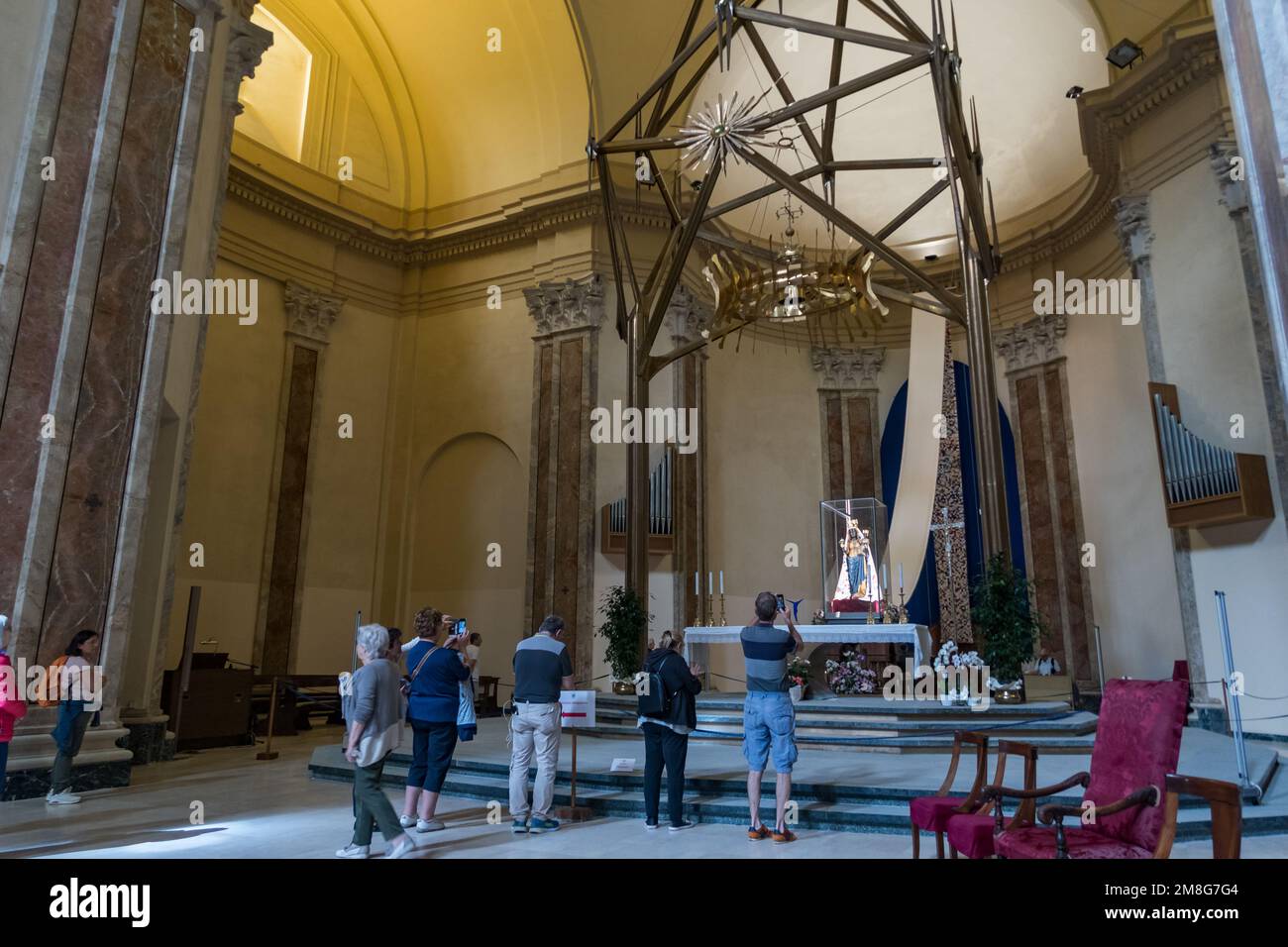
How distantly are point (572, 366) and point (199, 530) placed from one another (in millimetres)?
5841

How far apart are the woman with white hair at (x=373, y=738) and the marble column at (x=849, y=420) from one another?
11977 mm

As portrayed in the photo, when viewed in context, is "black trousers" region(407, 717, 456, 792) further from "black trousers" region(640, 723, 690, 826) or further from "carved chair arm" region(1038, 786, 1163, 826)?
"carved chair arm" region(1038, 786, 1163, 826)

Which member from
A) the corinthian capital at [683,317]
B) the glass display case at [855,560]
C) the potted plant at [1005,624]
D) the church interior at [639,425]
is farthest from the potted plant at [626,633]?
the corinthian capital at [683,317]

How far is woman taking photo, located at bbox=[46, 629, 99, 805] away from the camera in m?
5.83

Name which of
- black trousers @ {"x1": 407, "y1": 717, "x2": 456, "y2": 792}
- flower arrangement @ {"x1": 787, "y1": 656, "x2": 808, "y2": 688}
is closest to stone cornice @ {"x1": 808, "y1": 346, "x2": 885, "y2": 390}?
flower arrangement @ {"x1": 787, "y1": 656, "x2": 808, "y2": 688}

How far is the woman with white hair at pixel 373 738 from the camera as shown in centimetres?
434

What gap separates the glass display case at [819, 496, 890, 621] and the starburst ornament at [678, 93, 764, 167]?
513 centimetres

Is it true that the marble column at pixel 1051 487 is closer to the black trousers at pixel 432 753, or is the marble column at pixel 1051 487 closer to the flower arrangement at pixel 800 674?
the flower arrangement at pixel 800 674

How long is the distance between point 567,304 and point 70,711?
30.0 feet

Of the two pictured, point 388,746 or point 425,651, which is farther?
point 425,651

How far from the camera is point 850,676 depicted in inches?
428
